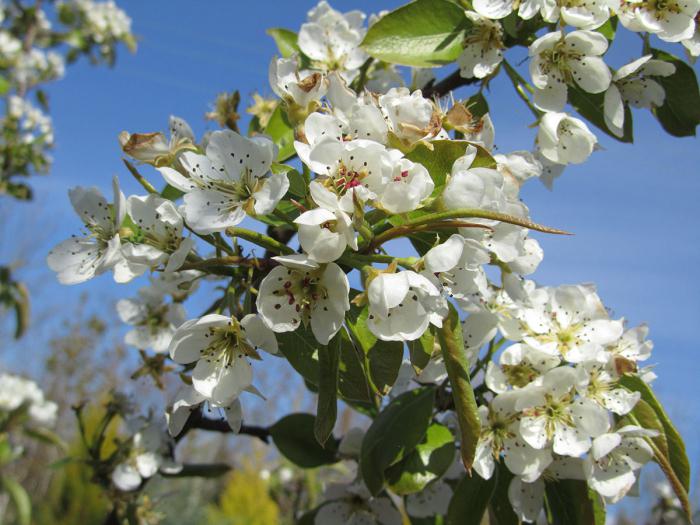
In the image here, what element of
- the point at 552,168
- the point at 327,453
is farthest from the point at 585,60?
the point at 327,453

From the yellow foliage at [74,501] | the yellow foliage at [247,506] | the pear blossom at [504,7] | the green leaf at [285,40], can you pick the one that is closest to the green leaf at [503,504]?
the pear blossom at [504,7]

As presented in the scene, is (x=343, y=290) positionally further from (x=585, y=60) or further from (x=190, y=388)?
(x=585, y=60)

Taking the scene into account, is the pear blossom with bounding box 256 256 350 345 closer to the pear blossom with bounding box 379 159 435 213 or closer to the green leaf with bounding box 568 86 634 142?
the pear blossom with bounding box 379 159 435 213

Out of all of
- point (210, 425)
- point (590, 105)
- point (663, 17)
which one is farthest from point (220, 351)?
point (663, 17)

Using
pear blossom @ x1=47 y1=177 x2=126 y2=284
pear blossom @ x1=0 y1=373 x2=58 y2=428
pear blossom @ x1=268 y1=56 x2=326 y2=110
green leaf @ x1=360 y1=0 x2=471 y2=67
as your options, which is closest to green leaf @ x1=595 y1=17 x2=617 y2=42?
green leaf @ x1=360 y1=0 x2=471 y2=67

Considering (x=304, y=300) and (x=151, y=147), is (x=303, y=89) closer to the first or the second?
(x=151, y=147)

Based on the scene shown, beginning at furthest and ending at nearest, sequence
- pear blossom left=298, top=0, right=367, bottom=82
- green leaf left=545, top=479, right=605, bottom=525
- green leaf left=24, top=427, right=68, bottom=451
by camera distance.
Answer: green leaf left=24, top=427, right=68, bottom=451 < pear blossom left=298, top=0, right=367, bottom=82 < green leaf left=545, top=479, right=605, bottom=525
